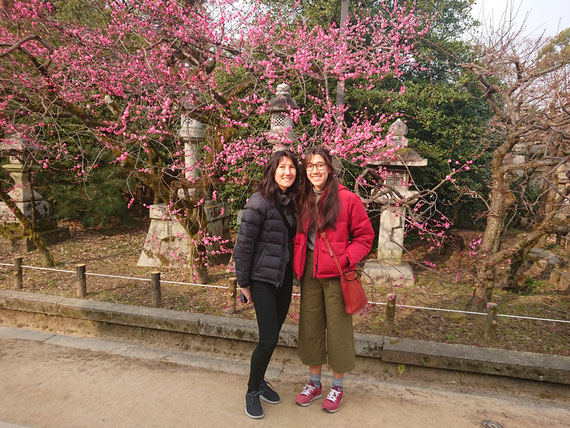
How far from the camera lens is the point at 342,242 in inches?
103

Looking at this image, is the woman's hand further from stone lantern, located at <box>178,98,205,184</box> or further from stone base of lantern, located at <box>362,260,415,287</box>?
stone lantern, located at <box>178,98,205,184</box>

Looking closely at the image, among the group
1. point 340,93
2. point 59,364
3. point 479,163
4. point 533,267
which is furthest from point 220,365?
point 479,163

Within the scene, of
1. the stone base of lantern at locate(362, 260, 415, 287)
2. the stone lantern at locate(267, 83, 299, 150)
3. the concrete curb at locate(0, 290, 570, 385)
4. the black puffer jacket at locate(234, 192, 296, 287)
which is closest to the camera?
the black puffer jacket at locate(234, 192, 296, 287)

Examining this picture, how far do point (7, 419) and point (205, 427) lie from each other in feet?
4.67

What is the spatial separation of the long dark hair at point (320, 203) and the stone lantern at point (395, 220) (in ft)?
9.55

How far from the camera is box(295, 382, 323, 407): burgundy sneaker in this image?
9.09ft

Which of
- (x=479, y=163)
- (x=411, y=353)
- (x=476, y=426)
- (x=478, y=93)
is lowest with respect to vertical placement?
(x=476, y=426)

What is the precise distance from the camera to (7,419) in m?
2.54

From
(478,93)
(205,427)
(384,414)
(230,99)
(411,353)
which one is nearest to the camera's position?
(205,427)

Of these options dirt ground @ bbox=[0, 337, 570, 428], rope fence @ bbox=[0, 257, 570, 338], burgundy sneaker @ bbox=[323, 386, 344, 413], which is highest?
rope fence @ bbox=[0, 257, 570, 338]

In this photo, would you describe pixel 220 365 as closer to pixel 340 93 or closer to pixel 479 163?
pixel 340 93

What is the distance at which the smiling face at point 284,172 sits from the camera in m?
2.57

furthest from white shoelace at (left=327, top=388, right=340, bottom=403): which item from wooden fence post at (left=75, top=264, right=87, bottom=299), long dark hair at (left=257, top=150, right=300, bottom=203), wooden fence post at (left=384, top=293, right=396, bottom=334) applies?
wooden fence post at (left=75, top=264, right=87, bottom=299)

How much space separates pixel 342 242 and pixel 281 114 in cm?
283
